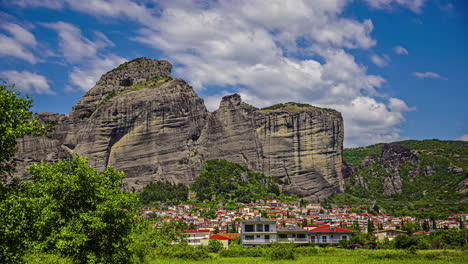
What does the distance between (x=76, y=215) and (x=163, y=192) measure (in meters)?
124

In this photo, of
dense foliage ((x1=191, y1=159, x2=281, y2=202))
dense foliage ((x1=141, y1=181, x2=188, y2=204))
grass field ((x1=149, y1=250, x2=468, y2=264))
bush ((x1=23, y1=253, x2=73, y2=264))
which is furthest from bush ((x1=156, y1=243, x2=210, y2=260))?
dense foliage ((x1=191, y1=159, x2=281, y2=202))

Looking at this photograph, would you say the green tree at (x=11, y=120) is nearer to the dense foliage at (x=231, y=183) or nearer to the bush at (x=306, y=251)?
the bush at (x=306, y=251)

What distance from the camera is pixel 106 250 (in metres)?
27.8

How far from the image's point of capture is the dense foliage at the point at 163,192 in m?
145

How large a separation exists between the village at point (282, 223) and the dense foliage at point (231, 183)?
8846 mm

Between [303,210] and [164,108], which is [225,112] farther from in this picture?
[303,210]

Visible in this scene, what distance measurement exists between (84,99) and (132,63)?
29.4 metres

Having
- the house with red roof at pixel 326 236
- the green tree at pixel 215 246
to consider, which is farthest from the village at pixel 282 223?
the green tree at pixel 215 246

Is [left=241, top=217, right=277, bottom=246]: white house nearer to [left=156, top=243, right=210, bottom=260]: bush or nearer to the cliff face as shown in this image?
[left=156, top=243, right=210, bottom=260]: bush

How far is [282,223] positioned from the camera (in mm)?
103750

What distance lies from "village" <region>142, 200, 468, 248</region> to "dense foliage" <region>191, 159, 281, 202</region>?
885 cm

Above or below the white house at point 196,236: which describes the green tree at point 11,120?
above

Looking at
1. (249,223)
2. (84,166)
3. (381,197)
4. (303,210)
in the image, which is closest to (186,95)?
(303,210)

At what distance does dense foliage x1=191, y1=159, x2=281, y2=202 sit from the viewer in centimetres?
15188
